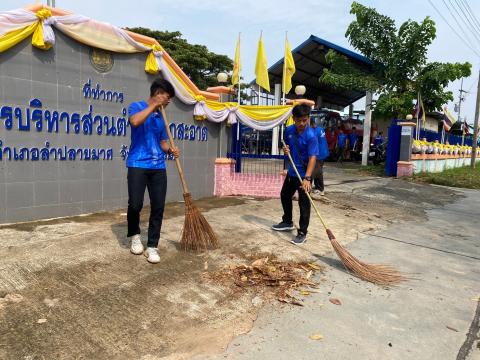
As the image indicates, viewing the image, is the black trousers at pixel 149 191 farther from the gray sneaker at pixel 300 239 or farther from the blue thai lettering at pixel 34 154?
the blue thai lettering at pixel 34 154

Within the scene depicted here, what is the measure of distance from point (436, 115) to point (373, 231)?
2170cm

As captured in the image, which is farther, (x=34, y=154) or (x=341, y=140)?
(x=341, y=140)

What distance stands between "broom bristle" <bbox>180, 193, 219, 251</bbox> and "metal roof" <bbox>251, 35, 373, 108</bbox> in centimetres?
1523

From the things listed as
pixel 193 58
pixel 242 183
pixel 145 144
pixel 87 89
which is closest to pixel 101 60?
pixel 87 89

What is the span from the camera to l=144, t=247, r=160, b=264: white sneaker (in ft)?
12.4

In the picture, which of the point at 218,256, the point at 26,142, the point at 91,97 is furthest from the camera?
the point at 91,97

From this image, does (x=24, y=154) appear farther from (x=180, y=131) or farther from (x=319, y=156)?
(x=319, y=156)

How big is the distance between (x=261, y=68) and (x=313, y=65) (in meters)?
15.4

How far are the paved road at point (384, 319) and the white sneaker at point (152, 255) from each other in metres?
1.23

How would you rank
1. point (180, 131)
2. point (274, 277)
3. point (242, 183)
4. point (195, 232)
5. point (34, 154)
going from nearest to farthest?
1. point (274, 277)
2. point (195, 232)
3. point (34, 154)
4. point (180, 131)
5. point (242, 183)

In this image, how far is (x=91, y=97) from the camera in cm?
561

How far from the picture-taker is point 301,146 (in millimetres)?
4805

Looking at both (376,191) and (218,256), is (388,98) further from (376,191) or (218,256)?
(218,256)

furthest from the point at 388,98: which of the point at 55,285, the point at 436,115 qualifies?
the point at 55,285
